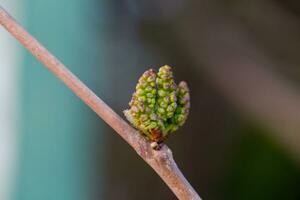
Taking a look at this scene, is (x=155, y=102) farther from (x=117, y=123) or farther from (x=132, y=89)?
(x=132, y=89)

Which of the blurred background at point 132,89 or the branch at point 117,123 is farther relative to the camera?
the blurred background at point 132,89

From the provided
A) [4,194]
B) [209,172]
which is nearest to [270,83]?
[209,172]

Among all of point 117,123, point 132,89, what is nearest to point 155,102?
point 117,123

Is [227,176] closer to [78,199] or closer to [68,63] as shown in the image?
[78,199]

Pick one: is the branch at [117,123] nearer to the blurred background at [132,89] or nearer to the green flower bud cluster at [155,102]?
the green flower bud cluster at [155,102]

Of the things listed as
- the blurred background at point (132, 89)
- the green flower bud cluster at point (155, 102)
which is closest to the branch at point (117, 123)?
the green flower bud cluster at point (155, 102)

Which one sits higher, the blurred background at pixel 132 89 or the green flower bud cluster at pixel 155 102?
the blurred background at pixel 132 89
